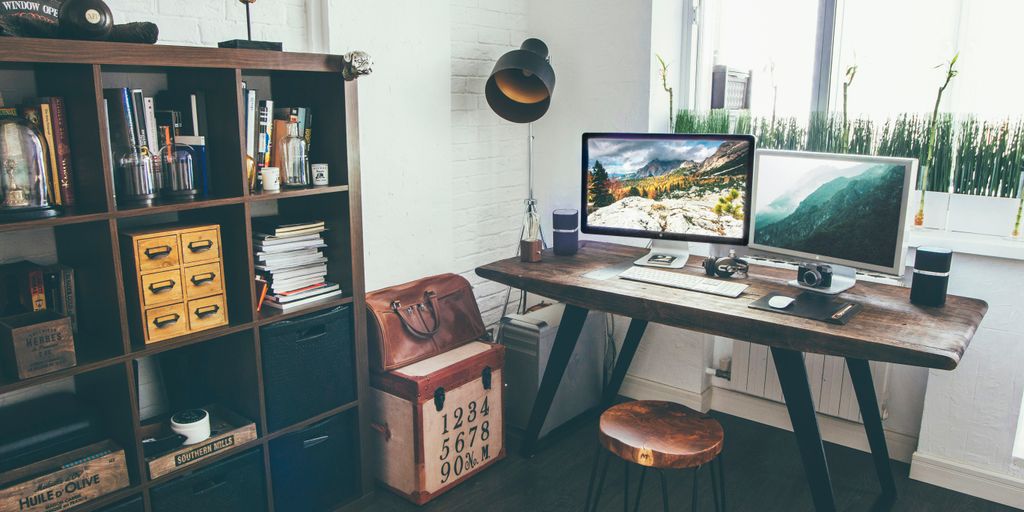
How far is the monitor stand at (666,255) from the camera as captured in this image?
9.33 feet

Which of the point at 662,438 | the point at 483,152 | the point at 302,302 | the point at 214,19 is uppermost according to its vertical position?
the point at 214,19

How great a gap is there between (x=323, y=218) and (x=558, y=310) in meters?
1.19

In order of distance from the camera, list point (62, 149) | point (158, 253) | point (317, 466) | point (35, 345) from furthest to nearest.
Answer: point (317, 466) → point (158, 253) → point (62, 149) → point (35, 345)

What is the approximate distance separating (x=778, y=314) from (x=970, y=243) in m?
0.92

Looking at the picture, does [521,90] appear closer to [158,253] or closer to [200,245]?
[200,245]

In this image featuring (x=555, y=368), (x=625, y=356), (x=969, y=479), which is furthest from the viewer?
(x=625, y=356)

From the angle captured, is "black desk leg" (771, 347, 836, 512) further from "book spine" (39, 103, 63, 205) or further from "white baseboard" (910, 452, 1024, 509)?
"book spine" (39, 103, 63, 205)

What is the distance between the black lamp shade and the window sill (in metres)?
1.53

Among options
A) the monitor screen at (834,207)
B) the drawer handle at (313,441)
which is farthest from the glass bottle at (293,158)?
the monitor screen at (834,207)

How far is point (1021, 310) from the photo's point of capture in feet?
8.31

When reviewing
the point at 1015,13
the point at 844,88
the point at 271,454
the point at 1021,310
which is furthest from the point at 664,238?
the point at 271,454

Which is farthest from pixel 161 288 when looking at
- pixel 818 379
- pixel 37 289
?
pixel 818 379

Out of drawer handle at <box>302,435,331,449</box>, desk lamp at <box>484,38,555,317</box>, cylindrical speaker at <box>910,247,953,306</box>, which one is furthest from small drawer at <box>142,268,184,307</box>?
cylindrical speaker at <box>910,247,953,306</box>

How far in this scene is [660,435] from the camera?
6.61 ft
